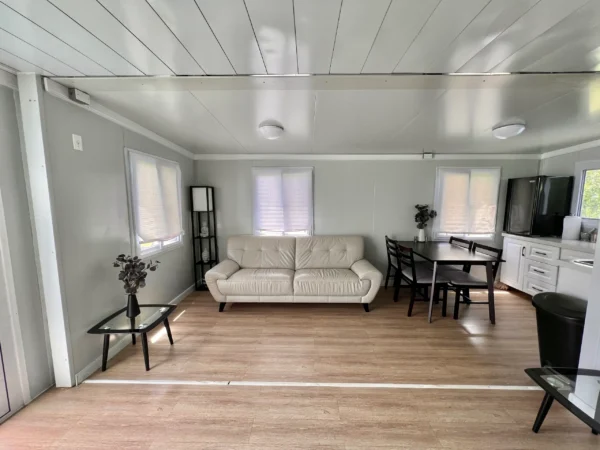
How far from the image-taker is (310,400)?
1.59 metres

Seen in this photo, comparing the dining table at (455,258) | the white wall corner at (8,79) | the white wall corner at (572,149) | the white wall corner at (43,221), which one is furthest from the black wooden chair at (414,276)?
the white wall corner at (8,79)

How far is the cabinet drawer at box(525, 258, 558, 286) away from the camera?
113 inches

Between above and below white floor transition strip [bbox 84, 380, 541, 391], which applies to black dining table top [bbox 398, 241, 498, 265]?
above

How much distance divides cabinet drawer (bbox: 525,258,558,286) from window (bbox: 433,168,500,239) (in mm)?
715

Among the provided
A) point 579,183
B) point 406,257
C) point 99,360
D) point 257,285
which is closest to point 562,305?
point 406,257

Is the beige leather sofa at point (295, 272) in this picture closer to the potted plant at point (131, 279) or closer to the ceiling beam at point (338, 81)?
the potted plant at point (131, 279)

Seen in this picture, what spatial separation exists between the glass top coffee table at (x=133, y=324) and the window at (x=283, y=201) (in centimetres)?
195

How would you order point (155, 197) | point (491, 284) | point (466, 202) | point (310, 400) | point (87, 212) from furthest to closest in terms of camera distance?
point (466, 202), point (155, 197), point (491, 284), point (87, 212), point (310, 400)

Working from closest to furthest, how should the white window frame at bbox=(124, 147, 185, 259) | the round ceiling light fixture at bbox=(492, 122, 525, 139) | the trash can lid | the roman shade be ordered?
1. the trash can lid
2. the round ceiling light fixture at bbox=(492, 122, 525, 139)
3. the white window frame at bbox=(124, 147, 185, 259)
4. the roman shade

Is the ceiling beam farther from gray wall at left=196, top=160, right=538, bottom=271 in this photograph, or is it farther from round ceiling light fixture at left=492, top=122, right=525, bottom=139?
gray wall at left=196, top=160, right=538, bottom=271

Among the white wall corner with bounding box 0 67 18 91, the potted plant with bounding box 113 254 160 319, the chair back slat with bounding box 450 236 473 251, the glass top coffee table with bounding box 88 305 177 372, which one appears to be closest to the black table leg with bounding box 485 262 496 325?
the chair back slat with bounding box 450 236 473 251

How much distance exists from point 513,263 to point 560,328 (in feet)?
7.56

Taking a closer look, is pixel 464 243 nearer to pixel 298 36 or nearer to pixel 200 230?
pixel 298 36

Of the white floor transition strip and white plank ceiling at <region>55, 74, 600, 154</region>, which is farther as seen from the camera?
the white floor transition strip
